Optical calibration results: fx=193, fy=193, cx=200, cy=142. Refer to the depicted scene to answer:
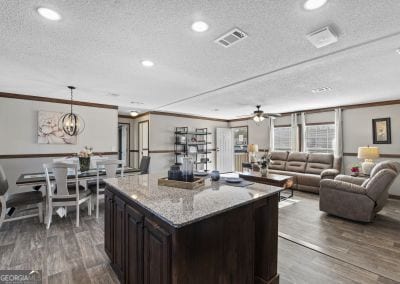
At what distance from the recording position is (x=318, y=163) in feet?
18.7

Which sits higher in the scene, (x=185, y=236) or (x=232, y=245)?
(x=185, y=236)

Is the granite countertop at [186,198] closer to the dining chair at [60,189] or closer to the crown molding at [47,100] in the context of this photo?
the dining chair at [60,189]

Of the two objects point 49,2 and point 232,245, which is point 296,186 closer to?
point 232,245

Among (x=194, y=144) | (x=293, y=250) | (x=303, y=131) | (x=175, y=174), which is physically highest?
(x=303, y=131)

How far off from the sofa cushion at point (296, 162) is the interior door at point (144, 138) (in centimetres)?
480

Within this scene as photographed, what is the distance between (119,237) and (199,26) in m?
2.18

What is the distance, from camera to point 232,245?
145 cm

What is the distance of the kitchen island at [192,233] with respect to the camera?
1203mm

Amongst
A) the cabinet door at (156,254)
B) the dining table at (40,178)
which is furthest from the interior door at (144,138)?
the cabinet door at (156,254)

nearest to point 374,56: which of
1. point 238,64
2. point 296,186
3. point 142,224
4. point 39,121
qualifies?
point 238,64

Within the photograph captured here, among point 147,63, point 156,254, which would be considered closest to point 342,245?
point 156,254

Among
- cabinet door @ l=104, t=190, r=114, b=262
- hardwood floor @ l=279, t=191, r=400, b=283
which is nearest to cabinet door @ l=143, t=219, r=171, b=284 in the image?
cabinet door @ l=104, t=190, r=114, b=262

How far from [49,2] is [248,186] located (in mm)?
2371

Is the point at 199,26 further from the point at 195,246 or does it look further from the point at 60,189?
the point at 60,189
